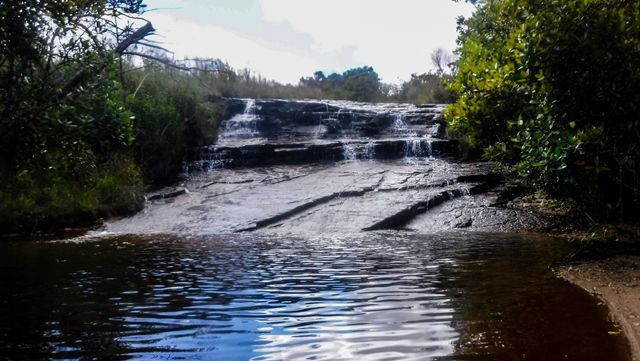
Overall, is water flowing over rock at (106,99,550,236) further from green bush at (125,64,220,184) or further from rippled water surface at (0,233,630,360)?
rippled water surface at (0,233,630,360)

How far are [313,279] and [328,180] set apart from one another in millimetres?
8627

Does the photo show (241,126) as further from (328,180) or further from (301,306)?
(301,306)

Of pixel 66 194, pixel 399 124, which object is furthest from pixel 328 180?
pixel 399 124

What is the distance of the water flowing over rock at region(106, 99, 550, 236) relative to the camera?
1142cm

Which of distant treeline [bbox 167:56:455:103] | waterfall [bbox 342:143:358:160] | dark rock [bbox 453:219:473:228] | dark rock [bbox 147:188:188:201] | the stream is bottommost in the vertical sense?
dark rock [bbox 453:219:473:228]

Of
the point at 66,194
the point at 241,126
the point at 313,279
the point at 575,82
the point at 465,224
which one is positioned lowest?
the point at 465,224

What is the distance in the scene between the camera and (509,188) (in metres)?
13.2

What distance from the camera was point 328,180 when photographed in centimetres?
1470

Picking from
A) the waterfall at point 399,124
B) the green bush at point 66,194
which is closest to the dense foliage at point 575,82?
the green bush at point 66,194

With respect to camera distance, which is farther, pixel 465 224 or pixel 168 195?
pixel 168 195

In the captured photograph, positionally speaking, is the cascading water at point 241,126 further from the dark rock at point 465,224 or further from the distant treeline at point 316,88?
the dark rock at point 465,224

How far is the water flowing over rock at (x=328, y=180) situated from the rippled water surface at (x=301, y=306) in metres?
3.08

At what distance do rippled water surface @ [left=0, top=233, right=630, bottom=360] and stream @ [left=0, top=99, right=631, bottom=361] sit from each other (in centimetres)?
2

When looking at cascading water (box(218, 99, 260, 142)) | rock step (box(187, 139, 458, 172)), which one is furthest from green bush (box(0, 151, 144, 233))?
cascading water (box(218, 99, 260, 142))
